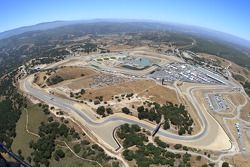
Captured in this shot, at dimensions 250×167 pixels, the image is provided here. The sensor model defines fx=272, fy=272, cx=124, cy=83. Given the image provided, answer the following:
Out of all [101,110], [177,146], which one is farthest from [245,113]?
[101,110]

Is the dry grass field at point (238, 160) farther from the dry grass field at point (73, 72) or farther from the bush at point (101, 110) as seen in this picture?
the dry grass field at point (73, 72)

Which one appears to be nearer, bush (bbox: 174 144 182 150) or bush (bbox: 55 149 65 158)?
bush (bbox: 55 149 65 158)

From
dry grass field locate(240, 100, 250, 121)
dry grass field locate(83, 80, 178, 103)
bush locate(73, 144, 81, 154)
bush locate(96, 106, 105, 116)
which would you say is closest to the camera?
bush locate(73, 144, 81, 154)

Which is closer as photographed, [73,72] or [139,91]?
[139,91]

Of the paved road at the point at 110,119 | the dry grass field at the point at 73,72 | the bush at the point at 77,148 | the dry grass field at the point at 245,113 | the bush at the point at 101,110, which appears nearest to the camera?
the bush at the point at 77,148

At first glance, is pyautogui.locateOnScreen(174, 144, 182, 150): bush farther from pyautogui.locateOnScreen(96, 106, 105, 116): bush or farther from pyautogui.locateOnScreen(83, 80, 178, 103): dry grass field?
pyautogui.locateOnScreen(83, 80, 178, 103): dry grass field

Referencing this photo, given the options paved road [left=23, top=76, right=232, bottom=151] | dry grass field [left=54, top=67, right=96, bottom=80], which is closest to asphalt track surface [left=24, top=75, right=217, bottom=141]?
A: paved road [left=23, top=76, right=232, bottom=151]

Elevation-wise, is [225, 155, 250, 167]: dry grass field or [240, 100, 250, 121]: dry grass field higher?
[225, 155, 250, 167]: dry grass field

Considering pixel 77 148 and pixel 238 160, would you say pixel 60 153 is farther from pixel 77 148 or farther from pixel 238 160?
pixel 238 160

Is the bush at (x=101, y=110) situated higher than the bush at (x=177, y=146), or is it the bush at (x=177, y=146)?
the bush at (x=101, y=110)

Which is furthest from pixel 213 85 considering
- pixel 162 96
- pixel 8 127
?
pixel 8 127

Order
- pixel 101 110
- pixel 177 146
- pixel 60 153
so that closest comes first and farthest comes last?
pixel 60 153
pixel 177 146
pixel 101 110

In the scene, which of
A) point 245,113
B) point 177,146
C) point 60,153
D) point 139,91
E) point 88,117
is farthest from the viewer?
point 139,91

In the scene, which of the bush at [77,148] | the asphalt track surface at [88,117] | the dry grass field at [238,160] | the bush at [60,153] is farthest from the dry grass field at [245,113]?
the bush at [60,153]
